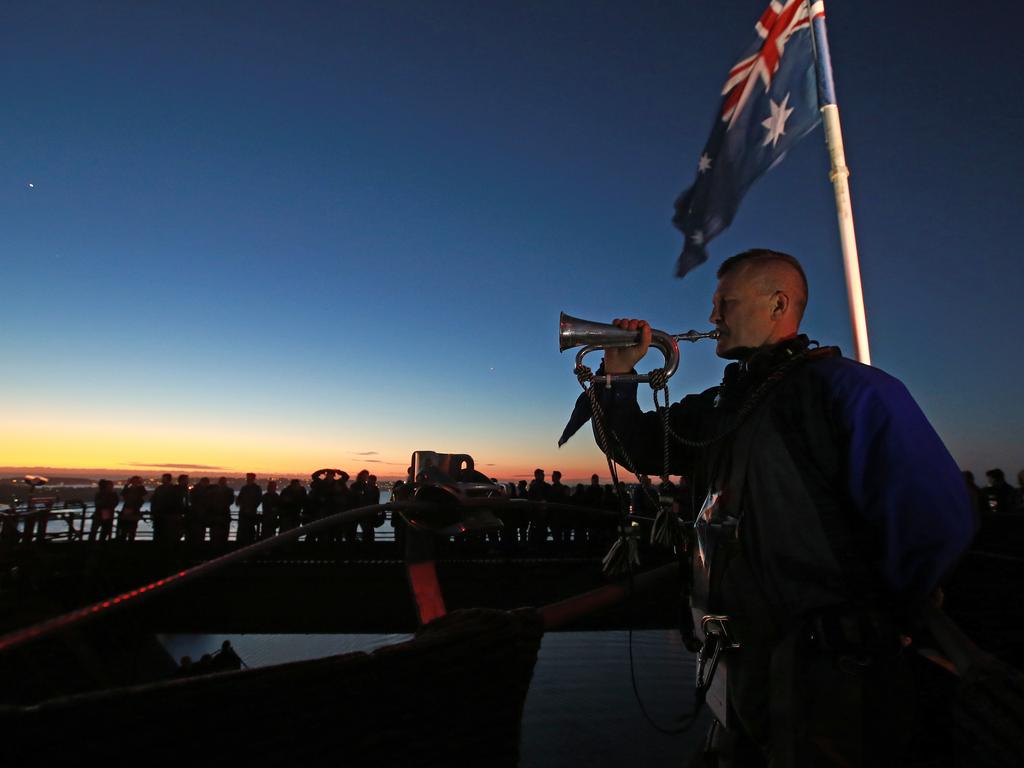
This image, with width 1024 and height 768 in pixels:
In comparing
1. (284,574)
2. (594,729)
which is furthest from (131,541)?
(594,729)

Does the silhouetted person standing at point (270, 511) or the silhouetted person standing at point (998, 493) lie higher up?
the silhouetted person standing at point (998, 493)

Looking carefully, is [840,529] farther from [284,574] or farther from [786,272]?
[284,574]

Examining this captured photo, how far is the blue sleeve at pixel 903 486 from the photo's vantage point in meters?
1.39

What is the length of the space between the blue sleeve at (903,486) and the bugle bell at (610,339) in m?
0.74

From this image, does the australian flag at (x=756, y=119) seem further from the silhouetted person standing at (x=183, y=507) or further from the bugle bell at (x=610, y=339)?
the silhouetted person standing at (x=183, y=507)

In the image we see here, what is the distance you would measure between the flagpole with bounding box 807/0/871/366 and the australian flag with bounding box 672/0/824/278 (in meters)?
0.08

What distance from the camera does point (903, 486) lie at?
4.65 feet

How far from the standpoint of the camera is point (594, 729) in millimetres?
3832

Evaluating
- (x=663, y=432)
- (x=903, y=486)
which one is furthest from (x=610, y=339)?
(x=903, y=486)

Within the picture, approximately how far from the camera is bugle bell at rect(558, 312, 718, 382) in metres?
2.22

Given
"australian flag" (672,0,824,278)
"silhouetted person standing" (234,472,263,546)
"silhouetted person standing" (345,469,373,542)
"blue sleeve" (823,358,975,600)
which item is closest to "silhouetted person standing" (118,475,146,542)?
Answer: "silhouetted person standing" (234,472,263,546)

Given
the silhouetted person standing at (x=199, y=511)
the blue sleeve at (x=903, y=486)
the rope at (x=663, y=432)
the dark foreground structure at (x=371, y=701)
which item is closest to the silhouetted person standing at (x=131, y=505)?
the silhouetted person standing at (x=199, y=511)

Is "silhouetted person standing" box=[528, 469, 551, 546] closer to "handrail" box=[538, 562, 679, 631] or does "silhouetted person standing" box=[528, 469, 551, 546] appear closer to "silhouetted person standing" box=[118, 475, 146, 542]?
"silhouetted person standing" box=[118, 475, 146, 542]

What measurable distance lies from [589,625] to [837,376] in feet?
21.1
